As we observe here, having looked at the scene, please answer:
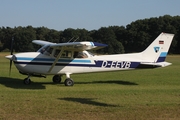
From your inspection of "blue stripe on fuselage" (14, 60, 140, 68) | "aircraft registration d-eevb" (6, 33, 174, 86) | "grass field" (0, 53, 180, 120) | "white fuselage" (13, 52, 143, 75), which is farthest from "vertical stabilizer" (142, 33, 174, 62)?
"grass field" (0, 53, 180, 120)

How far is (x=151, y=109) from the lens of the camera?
696cm

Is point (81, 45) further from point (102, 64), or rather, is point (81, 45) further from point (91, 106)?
point (91, 106)

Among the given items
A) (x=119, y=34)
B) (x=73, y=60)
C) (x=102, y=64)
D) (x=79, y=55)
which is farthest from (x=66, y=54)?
(x=119, y=34)

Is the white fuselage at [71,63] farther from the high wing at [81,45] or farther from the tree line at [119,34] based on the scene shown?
the tree line at [119,34]

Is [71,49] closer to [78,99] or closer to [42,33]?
[78,99]

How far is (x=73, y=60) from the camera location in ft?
41.9

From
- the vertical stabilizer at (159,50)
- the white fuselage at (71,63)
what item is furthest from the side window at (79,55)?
the vertical stabilizer at (159,50)

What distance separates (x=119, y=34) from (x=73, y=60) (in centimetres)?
9053

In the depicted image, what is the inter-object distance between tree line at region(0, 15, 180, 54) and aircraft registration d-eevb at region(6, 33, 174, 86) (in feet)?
238

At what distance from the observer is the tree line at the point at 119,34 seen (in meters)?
89.8

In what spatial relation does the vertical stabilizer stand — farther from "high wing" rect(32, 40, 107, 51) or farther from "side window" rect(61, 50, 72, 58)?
"side window" rect(61, 50, 72, 58)

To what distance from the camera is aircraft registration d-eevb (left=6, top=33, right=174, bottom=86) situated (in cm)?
1223

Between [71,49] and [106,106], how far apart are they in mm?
5389

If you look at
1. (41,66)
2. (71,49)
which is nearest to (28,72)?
(41,66)
